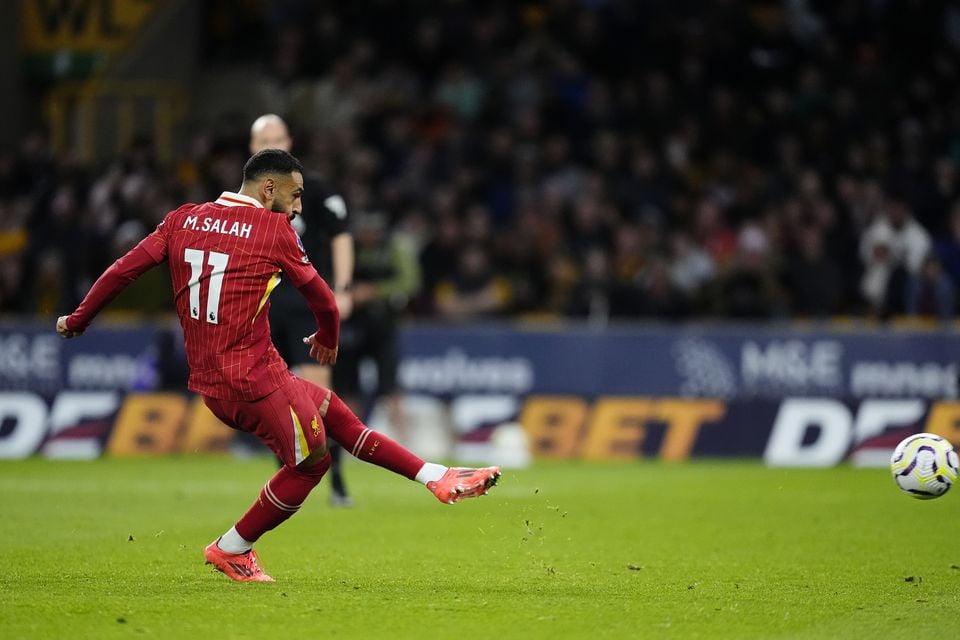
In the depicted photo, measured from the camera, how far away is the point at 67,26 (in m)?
23.9

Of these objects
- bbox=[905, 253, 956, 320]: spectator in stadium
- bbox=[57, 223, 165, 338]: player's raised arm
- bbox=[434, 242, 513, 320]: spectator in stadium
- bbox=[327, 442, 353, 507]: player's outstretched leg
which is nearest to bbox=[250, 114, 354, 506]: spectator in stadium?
bbox=[327, 442, 353, 507]: player's outstretched leg

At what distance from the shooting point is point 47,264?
19516 mm

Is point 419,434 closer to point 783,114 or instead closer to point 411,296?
point 411,296

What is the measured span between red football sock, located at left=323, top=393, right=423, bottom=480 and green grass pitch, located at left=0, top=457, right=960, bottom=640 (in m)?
0.56

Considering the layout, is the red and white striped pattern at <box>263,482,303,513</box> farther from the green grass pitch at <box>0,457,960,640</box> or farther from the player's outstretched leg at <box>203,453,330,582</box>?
the green grass pitch at <box>0,457,960,640</box>

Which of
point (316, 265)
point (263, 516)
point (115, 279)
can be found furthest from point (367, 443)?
point (316, 265)

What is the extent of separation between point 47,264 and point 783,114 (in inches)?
377

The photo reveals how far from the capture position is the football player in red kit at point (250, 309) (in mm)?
7523

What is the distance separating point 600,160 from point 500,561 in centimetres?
1286

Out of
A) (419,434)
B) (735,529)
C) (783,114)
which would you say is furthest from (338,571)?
(783,114)

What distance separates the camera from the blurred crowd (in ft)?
62.4

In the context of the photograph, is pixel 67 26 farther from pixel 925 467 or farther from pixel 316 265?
pixel 925 467

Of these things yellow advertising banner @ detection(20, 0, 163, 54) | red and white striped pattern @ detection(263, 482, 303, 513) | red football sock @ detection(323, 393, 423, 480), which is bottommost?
red and white striped pattern @ detection(263, 482, 303, 513)

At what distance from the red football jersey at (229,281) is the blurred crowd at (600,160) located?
1107cm
